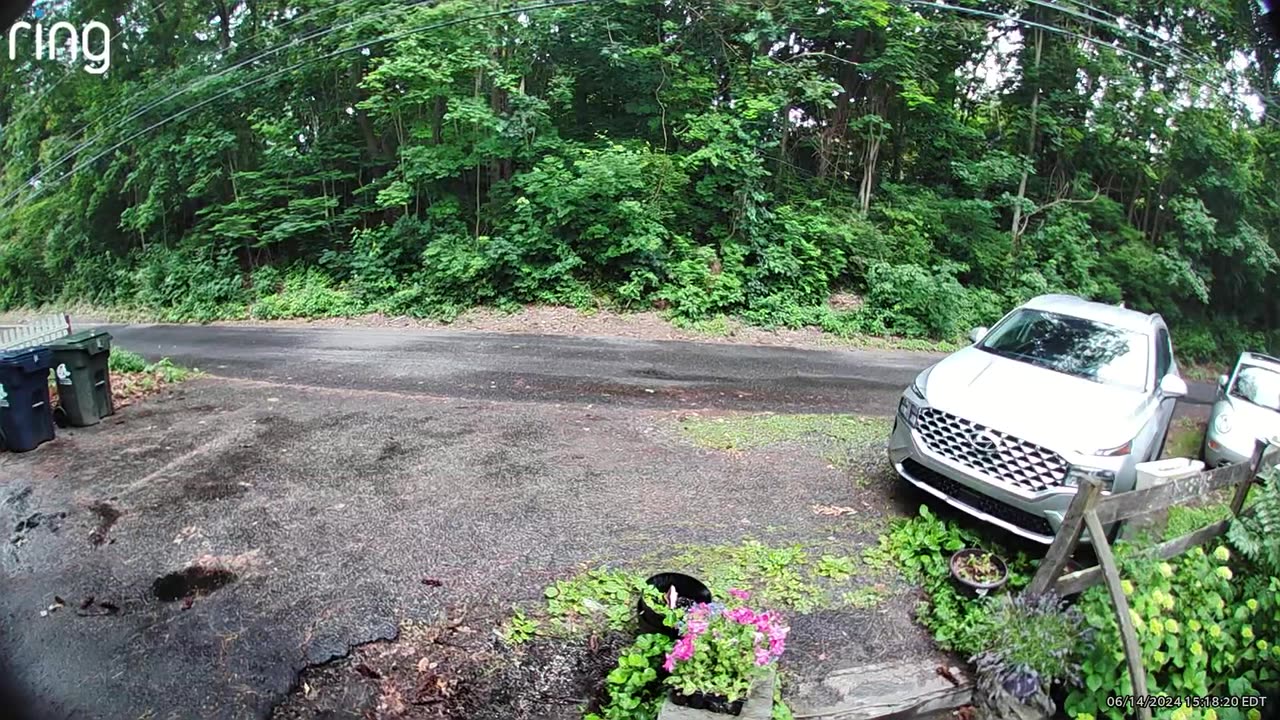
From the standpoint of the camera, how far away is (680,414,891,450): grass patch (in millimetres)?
5625

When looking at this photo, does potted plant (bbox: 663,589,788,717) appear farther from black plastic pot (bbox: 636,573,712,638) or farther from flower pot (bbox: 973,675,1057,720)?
flower pot (bbox: 973,675,1057,720)

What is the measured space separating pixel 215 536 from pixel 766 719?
353cm

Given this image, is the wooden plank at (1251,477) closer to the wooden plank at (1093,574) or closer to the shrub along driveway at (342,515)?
the wooden plank at (1093,574)

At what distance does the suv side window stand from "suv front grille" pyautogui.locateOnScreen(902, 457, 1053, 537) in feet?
5.55

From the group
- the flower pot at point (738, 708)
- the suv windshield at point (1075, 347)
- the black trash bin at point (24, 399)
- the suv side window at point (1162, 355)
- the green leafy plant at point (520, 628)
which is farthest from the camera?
the black trash bin at point (24, 399)

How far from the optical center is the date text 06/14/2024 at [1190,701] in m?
2.53

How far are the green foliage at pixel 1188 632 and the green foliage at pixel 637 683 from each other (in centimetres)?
181

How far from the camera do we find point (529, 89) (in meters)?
13.7

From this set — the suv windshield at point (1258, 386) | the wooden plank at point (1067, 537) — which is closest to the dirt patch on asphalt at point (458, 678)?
the wooden plank at point (1067, 537)

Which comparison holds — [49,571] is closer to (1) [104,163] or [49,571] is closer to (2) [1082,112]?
(1) [104,163]

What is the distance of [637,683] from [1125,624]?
2.04 meters

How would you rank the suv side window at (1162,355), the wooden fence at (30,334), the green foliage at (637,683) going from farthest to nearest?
the wooden fence at (30,334) < the suv side window at (1162,355) < the green foliage at (637,683)

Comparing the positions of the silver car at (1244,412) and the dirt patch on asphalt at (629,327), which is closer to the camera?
the silver car at (1244,412)

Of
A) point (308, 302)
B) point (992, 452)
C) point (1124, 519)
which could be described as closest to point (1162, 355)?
point (992, 452)
